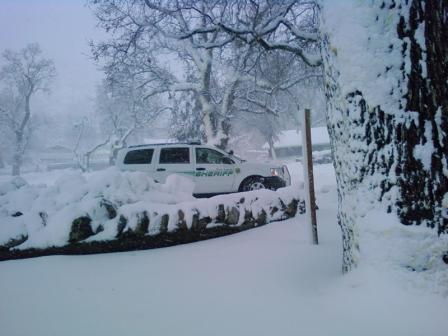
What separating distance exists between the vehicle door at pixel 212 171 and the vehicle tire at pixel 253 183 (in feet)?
1.40

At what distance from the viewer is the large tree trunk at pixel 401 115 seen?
6.33 feet

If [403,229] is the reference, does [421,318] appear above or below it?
below

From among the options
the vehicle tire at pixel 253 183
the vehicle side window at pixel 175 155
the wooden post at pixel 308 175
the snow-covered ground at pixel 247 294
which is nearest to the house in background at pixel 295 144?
the vehicle tire at pixel 253 183

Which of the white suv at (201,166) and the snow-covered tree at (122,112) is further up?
the snow-covered tree at (122,112)

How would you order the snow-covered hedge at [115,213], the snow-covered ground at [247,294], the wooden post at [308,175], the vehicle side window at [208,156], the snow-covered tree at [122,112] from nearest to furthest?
the snow-covered ground at [247,294]
the snow-covered hedge at [115,213]
the wooden post at [308,175]
the vehicle side window at [208,156]
the snow-covered tree at [122,112]

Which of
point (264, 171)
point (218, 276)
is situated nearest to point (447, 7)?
point (218, 276)

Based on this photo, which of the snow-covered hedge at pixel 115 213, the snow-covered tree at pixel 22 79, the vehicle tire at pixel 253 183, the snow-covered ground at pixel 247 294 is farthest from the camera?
the snow-covered tree at pixel 22 79

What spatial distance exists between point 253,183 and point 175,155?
8.94 ft

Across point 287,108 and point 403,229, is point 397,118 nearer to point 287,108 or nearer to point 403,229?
point 403,229

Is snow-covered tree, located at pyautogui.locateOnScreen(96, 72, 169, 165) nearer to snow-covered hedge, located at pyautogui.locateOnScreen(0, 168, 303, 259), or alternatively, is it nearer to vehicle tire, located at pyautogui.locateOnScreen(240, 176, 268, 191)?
vehicle tire, located at pyautogui.locateOnScreen(240, 176, 268, 191)

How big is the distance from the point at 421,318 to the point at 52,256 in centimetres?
368

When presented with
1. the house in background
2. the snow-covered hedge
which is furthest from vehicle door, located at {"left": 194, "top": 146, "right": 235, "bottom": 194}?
the house in background

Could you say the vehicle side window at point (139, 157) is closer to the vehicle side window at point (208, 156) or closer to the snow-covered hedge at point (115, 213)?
the vehicle side window at point (208, 156)

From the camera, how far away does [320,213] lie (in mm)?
5793
